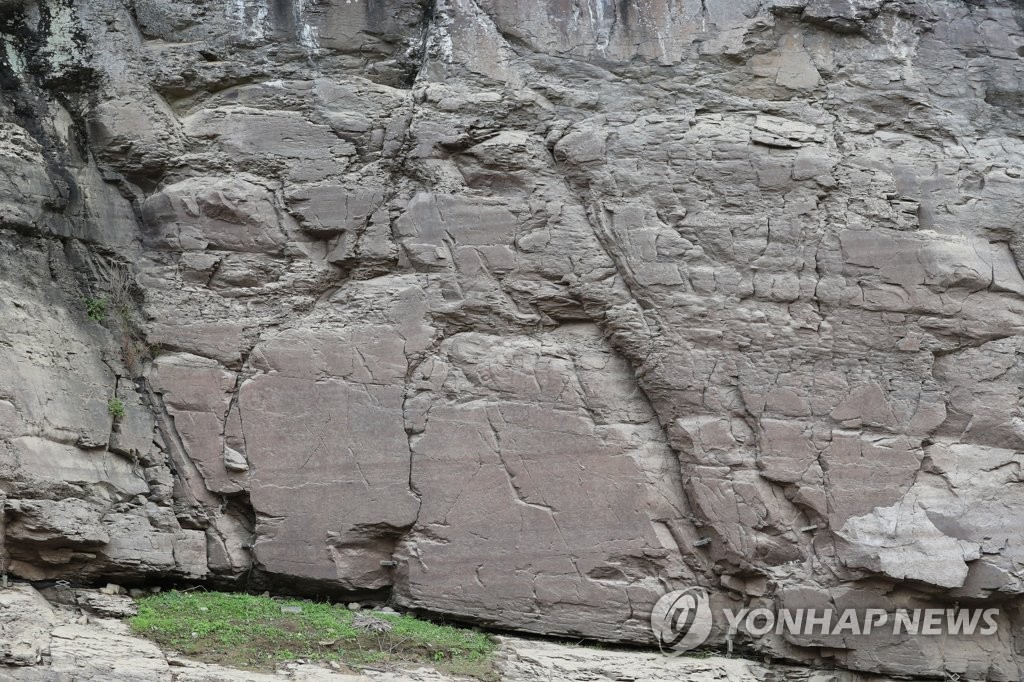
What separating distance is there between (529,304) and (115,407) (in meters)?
3.20

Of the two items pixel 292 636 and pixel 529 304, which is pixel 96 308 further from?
pixel 529 304

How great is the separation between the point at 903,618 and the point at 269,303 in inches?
208

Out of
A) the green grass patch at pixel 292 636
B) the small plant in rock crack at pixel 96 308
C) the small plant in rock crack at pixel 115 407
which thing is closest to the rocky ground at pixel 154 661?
the green grass patch at pixel 292 636

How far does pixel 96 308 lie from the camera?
8.25 meters

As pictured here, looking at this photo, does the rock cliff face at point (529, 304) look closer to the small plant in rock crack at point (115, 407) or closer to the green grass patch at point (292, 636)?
the small plant in rock crack at point (115, 407)

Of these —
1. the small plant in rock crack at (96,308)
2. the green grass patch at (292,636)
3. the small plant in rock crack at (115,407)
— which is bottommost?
the green grass patch at (292,636)

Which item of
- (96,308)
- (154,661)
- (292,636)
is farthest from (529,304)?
(154,661)

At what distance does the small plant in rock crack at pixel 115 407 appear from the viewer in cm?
798

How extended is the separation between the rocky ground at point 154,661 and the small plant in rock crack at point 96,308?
2.09m

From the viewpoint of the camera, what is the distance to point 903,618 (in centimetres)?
769

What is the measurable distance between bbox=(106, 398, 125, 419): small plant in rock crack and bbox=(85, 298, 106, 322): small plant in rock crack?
2.22 ft

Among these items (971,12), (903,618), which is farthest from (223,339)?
(971,12)

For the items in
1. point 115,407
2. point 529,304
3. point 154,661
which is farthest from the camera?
point 529,304

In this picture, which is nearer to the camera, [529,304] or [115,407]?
[115,407]
